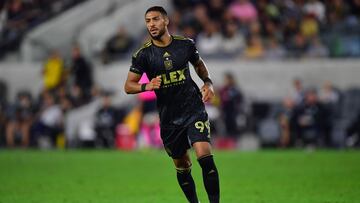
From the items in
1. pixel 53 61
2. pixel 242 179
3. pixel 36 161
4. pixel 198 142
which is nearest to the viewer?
pixel 198 142

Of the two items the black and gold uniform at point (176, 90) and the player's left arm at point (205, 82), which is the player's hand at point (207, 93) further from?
the black and gold uniform at point (176, 90)

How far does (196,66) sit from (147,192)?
12.0 feet

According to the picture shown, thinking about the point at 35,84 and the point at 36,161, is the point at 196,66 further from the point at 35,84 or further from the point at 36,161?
the point at 35,84

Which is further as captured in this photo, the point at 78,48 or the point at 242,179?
the point at 78,48

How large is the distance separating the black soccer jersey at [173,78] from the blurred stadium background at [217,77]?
12249 millimetres

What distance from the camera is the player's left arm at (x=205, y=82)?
10.4 metres

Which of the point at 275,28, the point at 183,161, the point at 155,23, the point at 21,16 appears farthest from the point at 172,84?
the point at 21,16

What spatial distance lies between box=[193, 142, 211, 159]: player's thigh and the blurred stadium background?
12.5 m

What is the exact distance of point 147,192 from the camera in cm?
1398

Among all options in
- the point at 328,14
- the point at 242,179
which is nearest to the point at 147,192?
the point at 242,179

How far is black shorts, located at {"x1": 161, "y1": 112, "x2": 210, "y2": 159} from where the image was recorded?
10453mm

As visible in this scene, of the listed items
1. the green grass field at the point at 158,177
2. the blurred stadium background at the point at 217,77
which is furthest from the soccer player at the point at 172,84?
the blurred stadium background at the point at 217,77

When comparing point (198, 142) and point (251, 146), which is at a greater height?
point (198, 142)

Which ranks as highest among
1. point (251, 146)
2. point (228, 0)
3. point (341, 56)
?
point (228, 0)
